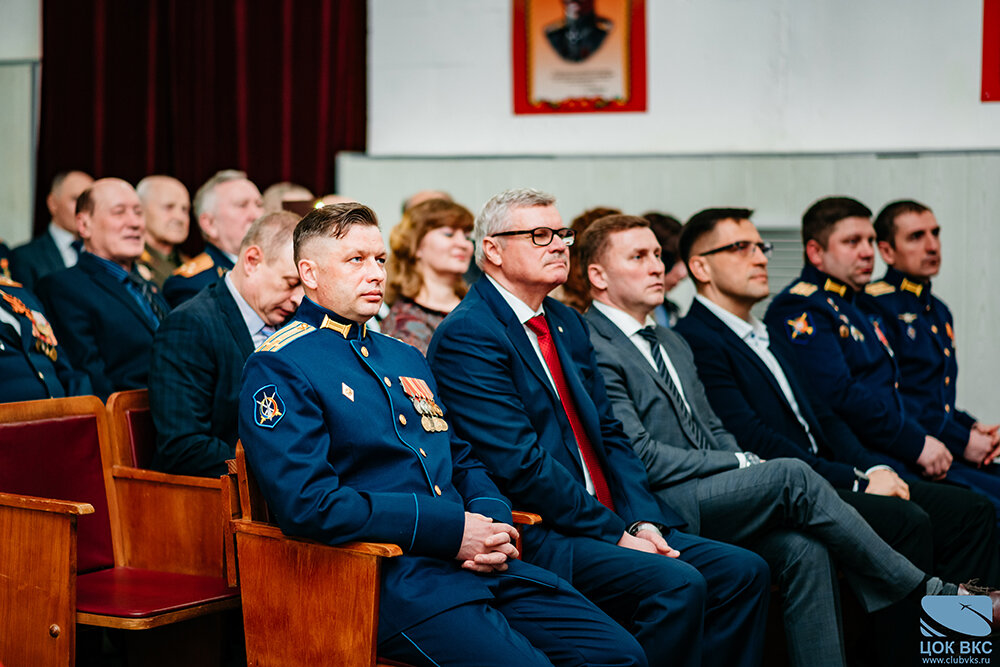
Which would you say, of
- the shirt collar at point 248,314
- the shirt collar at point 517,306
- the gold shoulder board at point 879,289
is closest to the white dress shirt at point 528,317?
the shirt collar at point 517,306

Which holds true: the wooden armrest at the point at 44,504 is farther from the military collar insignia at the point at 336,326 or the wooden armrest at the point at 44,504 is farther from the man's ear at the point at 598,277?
the man's ear at the point at 598,277

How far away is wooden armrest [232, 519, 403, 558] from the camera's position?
6.81 ft

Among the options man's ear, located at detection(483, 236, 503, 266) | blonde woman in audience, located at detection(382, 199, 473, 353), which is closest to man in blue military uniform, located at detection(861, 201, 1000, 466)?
blonde woman in audience, located at detection(382, 199, 473, 353)

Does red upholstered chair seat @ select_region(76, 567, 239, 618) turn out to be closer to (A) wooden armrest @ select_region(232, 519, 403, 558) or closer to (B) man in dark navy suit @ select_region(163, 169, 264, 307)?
(A) wooden armrest @ select_region(232, 519, 403, 558)

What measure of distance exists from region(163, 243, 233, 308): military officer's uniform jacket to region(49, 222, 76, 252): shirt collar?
176 cm

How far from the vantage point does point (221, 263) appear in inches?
167

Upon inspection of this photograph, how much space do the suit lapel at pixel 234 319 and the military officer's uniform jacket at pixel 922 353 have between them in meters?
2.41

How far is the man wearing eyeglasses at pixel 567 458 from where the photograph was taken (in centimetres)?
253

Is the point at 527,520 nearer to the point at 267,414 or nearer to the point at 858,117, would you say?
the point at 267,414

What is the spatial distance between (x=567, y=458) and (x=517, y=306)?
411mm

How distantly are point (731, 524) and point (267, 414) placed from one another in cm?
136

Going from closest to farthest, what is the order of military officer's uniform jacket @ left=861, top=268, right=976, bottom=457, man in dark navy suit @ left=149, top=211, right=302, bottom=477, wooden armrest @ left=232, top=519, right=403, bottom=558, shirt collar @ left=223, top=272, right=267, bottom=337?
1. wooden armrest @ left=232, top=519, right=403, bottom=558
2. man in dark navy suit @ left=149, top=211, right=302, bottom=477
3. shirt collar @ left=223, top=272, right=267, bottom=337
4. military officer's uniform jacket @ left=861, top=268, right=976, bottom=457

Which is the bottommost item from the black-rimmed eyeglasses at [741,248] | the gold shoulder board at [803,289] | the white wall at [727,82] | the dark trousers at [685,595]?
the dark trousers at [685,595]

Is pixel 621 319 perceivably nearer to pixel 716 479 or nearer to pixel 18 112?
pixel 716 479
